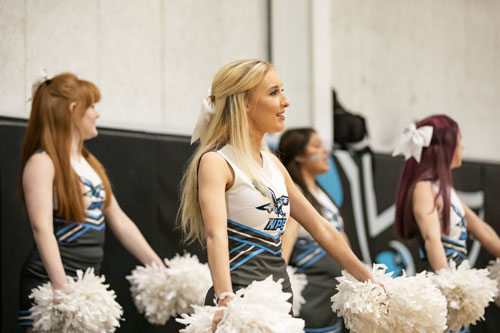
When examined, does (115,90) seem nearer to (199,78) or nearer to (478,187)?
(199,78)

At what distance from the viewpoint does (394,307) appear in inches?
90.0

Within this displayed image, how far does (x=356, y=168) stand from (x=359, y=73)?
156 cm

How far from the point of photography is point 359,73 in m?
7.06

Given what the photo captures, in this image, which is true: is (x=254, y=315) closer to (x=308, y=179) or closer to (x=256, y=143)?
(x=256, y=143)

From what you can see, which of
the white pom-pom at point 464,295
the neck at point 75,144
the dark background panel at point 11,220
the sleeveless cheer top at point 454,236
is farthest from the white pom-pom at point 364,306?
the dark background panel at point 11,220

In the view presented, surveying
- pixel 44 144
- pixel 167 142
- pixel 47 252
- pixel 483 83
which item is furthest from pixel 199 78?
pixel 483 83

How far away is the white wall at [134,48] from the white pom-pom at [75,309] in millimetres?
1169

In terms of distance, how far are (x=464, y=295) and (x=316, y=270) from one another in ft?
4.26

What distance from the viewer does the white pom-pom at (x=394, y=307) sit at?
2.27 meters

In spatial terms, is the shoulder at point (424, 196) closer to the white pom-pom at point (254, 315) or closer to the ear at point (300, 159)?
the ear at point (300, 159)

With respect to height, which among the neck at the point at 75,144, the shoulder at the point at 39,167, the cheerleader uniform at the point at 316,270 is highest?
the neck at the point at 75,144

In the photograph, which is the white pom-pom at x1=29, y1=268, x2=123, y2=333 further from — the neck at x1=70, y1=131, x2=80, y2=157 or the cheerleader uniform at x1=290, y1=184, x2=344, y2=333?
the cheerleader uniform at x1=290, y1=184, x2=344, y2=333

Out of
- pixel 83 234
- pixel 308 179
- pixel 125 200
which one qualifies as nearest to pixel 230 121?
pixel 83 234

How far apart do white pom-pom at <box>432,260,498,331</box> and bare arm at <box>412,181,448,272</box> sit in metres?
0.14
